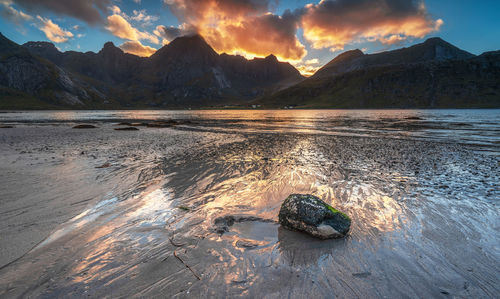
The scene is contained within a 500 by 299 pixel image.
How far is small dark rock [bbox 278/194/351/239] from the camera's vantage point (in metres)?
6.02

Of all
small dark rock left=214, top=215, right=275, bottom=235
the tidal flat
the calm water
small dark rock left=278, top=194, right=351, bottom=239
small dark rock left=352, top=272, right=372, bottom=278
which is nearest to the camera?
the tidal flat

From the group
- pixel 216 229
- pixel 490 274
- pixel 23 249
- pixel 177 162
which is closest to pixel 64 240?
pixel 23 249

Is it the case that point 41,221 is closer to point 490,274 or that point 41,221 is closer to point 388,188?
point 490,274

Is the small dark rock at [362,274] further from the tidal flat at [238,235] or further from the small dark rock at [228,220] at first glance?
the small dark rock at [228,220]

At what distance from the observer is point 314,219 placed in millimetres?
6211

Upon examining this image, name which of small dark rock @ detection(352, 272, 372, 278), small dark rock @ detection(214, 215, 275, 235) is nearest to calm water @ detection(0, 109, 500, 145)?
small dark rock @ detection(352, 272, 372, 278)

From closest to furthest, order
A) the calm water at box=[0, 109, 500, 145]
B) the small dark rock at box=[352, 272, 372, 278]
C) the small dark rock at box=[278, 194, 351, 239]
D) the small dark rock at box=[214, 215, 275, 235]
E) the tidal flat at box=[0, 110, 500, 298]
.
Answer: the tidal flat at box=[0, 110, 500, 298], the small dark rock at box=[352, 272, 372, 278], the small dark rock at box=[278, 194, 351, 239], the small dark rock at box=[214, 215, 275, 235], the calm water at box=[0, 109, 500, 145]

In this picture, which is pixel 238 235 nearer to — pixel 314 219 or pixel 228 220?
pixel 228 220

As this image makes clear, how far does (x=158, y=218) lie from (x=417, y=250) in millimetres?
7652

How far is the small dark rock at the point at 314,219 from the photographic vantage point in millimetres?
6024

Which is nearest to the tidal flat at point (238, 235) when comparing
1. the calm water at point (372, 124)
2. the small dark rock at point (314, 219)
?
the small dark rock at point (314, 219)

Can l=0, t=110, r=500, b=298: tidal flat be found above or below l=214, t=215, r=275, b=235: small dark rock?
above

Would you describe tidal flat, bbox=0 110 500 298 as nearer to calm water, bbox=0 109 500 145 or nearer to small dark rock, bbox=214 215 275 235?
small dark rock, bbox=214 215 275 235

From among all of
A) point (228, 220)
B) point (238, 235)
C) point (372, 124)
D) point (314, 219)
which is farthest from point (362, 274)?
point (372, 124)
